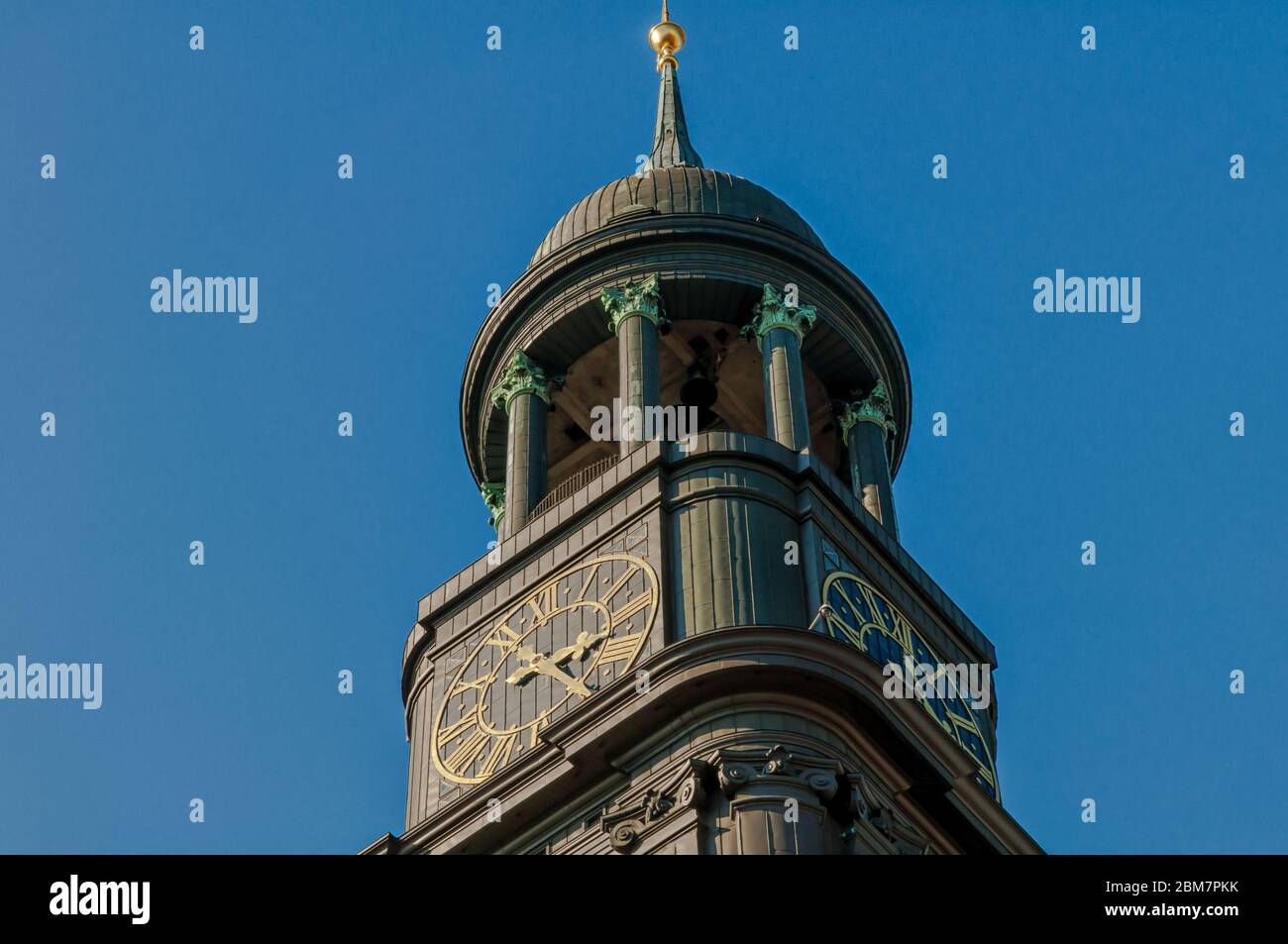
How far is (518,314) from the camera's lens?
5066 centimetres

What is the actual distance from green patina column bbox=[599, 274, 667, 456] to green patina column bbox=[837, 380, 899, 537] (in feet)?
12.3

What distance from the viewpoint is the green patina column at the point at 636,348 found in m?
45.8

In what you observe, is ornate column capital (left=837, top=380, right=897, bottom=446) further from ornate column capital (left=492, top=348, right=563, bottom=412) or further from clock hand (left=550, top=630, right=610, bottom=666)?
clock hand (left=550, top=630, right=610, bottom=666)

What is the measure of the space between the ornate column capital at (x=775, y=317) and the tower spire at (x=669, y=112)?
5.38 m

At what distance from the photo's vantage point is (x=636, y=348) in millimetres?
47594

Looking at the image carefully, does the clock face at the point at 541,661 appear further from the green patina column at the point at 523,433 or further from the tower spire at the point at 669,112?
the tower spire at the point at 669,112

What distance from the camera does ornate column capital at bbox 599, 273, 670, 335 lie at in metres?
48.6

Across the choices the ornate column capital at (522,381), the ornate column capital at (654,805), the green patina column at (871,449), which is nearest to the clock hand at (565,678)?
the ornate column capital at (654,805)

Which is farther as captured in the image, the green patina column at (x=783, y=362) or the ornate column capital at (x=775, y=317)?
the ornate column capital at (x=775, y=317)

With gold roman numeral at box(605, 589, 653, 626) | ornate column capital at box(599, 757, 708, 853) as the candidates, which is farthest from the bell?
ornate column capital at box(599, 757, 708, 853)
